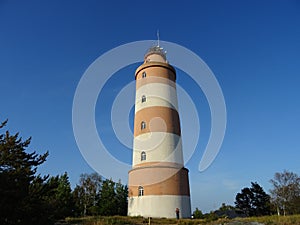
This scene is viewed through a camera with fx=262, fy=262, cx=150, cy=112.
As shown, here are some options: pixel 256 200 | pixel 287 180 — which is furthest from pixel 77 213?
pixel 287 180

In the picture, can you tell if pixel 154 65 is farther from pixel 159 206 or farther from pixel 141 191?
pixel 159 206

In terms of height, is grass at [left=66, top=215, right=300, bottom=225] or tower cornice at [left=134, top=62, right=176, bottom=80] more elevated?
tower cornice at [left=134, top=62, right=176, bottom=80]

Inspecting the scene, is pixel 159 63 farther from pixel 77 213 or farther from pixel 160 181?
pixel 77 213

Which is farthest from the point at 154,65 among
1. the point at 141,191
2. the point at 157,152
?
the point at 141,191

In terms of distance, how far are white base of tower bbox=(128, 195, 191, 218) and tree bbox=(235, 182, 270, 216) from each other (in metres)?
13.6

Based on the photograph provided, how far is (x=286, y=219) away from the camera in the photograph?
12273mm

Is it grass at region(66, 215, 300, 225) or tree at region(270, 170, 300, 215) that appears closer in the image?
grass at region(66, 215, 300, 225)

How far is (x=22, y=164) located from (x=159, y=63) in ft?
45.6

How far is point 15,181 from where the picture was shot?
1041cm

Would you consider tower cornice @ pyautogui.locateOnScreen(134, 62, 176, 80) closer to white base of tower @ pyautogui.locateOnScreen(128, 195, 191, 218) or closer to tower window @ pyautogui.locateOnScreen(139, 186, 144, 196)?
tower window @ pyautogui.locateOnScreen(139, 186, 144, 196)

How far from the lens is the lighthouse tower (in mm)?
18344

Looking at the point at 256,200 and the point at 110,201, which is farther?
the point at 256,200

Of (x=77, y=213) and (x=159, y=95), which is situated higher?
(x=159, y=95)

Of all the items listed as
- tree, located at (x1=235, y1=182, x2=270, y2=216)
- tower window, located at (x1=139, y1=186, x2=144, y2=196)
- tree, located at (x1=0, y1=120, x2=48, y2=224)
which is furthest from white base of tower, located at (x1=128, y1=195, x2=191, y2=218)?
tree, located at (x1=235, y1=182, x2=270, y2=216)
